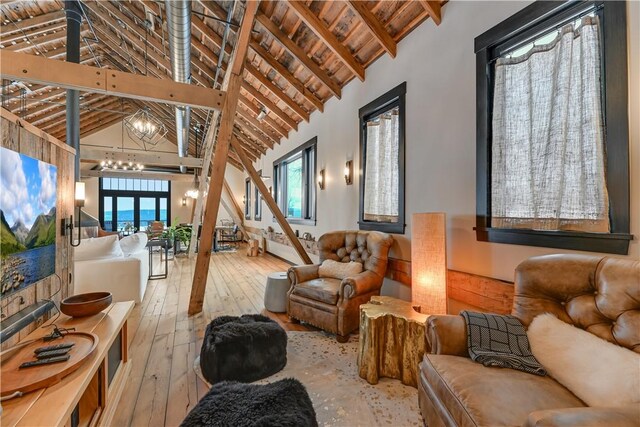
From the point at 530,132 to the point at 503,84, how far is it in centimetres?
47

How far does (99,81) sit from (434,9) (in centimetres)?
356

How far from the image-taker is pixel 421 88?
2.85 metres

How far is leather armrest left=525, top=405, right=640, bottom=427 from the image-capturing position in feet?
2.67

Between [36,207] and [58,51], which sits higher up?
[58,51]

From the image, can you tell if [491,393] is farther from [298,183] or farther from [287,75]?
[298,183]

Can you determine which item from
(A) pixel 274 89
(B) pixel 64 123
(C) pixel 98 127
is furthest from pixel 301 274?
(C) pixel 98 127

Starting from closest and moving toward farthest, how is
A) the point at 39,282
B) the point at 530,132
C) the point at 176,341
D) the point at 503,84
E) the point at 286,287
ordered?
the point at 39,282 < the point at 530,132 < the point at 503,84 < the point at 176,341 < the point at 286,287

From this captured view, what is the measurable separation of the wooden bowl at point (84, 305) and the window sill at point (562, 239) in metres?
3.04

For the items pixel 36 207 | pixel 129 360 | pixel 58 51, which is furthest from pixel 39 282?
pixel 58 51

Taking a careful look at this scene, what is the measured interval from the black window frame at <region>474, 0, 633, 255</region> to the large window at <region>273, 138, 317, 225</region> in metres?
3.35

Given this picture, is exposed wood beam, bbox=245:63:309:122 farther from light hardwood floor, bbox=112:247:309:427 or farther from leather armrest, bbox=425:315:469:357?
A: leather armrest, bbox=425:315:469:357

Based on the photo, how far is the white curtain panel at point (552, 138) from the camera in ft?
5.40

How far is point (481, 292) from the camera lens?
2203 millimetres

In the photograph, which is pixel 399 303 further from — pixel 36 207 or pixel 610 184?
pixel 36 207
